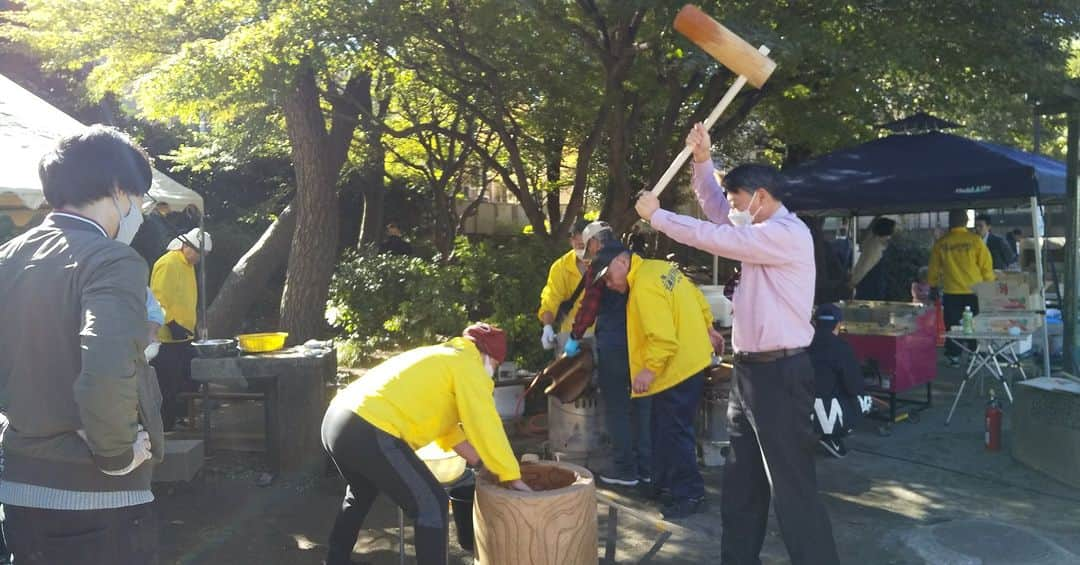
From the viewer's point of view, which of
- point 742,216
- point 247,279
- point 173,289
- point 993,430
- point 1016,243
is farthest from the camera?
point 1016,243

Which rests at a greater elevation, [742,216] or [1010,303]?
[742,216]

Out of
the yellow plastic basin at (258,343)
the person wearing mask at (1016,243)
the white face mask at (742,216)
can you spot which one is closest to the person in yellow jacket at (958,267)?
the person wearing mask at (1016,243)

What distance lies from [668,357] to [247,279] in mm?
8566

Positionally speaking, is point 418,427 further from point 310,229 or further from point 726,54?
point 310,229

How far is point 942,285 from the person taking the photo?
996 cm

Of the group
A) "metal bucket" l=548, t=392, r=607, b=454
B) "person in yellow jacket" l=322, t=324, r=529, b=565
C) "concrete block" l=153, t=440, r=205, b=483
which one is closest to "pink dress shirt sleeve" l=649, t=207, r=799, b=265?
"person in yellow jacket" l=322, t=324, r=529, b=565

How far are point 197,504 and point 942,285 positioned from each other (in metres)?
8.70

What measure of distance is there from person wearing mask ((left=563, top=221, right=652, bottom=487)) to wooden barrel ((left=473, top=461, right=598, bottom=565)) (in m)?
1.79

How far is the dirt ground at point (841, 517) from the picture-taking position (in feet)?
14.6

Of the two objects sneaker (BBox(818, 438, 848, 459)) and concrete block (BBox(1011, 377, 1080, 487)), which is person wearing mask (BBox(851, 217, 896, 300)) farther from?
sneaker (BBox(818, 438, 848, 459))

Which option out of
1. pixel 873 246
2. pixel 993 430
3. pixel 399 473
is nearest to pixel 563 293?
pixel 399 473

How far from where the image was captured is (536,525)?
3.43 m

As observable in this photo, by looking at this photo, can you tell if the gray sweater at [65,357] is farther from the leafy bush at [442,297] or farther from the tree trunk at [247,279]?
the tree trunk at [247,279]

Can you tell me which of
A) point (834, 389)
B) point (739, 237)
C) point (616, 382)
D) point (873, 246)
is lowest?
point (834, 389)
